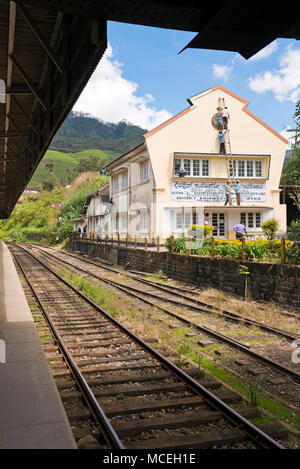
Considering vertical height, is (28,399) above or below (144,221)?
below

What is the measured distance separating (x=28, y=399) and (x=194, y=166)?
23241 mm

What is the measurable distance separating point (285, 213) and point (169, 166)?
29.5ft

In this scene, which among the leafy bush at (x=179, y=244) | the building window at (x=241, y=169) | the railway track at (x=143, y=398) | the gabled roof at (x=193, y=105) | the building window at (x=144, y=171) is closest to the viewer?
the railway track at (x=143, y=398)

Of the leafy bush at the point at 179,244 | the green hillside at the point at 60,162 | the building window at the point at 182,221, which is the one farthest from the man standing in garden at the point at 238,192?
the green hillside at the point at 60,162

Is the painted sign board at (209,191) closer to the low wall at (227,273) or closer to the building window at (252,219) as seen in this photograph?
the building window at (252,219)

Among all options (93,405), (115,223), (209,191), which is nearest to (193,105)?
(209,191)

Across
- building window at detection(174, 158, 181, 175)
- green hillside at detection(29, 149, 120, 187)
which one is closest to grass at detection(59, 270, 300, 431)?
building window at detection(174, 158, 181, 175)

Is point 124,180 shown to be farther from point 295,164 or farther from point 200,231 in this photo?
point 295,164

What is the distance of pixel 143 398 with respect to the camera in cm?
584

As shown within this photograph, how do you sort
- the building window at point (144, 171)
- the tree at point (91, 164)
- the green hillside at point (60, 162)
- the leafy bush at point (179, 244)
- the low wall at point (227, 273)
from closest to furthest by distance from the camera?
the low wall at point (227, 273) < the leafy bush at point (179, 244) < the building window at point (144, 171) < the tree at point (91, 164) < the green hillside at point (60, 162)

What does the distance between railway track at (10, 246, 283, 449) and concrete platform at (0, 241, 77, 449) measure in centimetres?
55

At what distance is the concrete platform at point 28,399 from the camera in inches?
157

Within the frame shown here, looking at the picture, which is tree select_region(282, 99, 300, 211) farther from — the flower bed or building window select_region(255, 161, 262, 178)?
building window select_region(255, 161, 262, 178)

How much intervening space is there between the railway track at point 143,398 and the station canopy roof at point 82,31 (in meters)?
4.42
